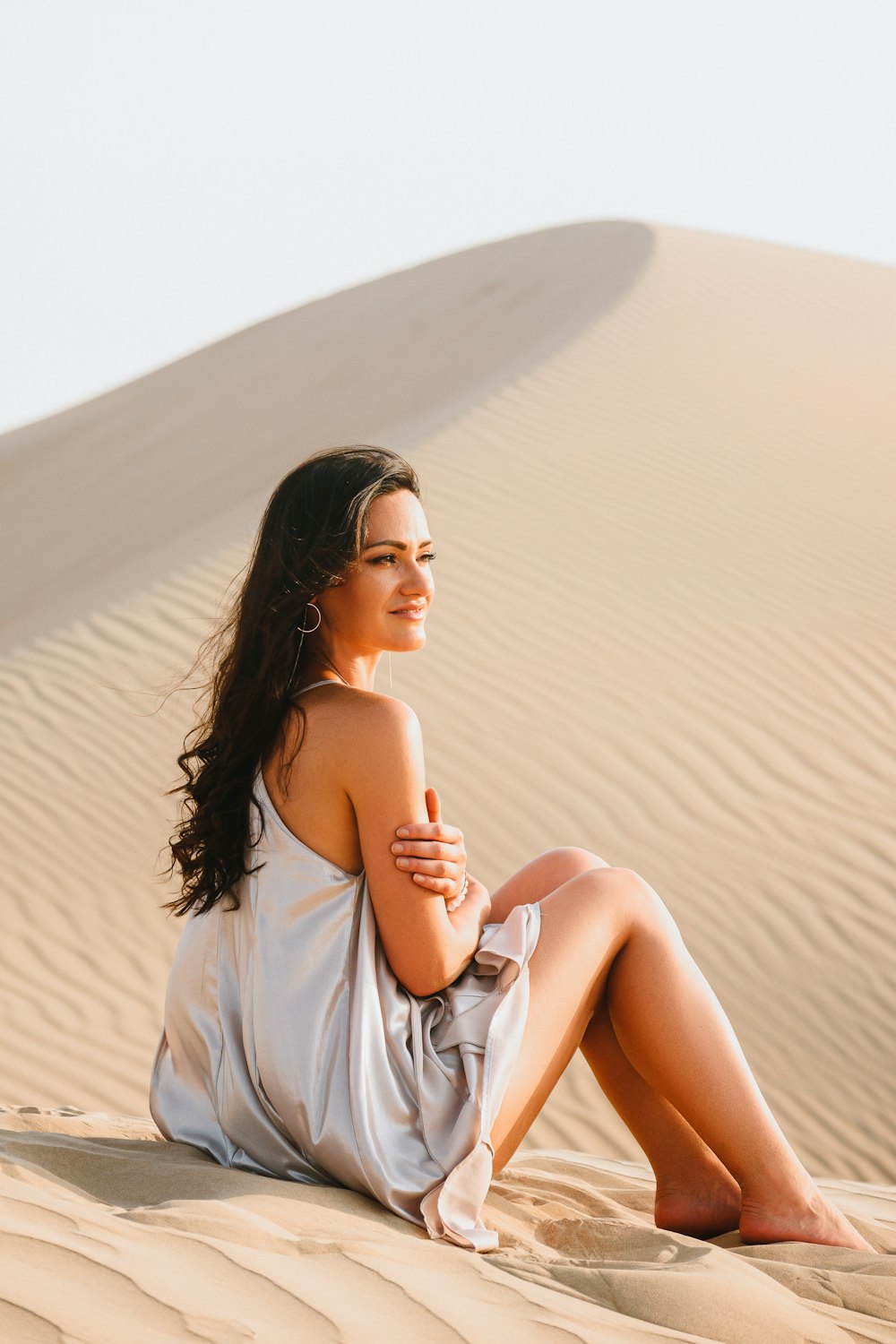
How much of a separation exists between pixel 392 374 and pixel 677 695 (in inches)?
397

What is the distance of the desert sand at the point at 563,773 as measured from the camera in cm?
204

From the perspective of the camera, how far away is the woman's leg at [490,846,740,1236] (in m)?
2.95

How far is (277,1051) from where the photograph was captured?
2.75 m

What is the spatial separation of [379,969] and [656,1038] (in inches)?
23.5

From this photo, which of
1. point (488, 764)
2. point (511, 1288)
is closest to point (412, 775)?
point (511, 1288)

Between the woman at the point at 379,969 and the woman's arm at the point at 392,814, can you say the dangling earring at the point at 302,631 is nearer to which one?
the woman at the point at 379,969

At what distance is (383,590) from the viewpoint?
2980 millimetres

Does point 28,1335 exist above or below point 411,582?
below

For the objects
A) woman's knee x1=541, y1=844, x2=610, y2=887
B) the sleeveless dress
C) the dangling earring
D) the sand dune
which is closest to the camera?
the sand dune

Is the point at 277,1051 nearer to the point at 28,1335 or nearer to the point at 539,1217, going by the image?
the point at 539,1217

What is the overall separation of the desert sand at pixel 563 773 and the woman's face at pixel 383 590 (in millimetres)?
1122

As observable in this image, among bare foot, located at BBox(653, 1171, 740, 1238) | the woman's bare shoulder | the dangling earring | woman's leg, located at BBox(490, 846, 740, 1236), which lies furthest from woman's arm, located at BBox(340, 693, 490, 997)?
bare foot, located at BBox(653, 1171, 740, 1238)

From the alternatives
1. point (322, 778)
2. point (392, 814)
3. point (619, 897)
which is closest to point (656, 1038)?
point (619, 897)

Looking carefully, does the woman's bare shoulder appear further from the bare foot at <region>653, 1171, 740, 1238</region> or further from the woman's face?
the bare foot at <region>653, 1171, 740, 1238</region>
